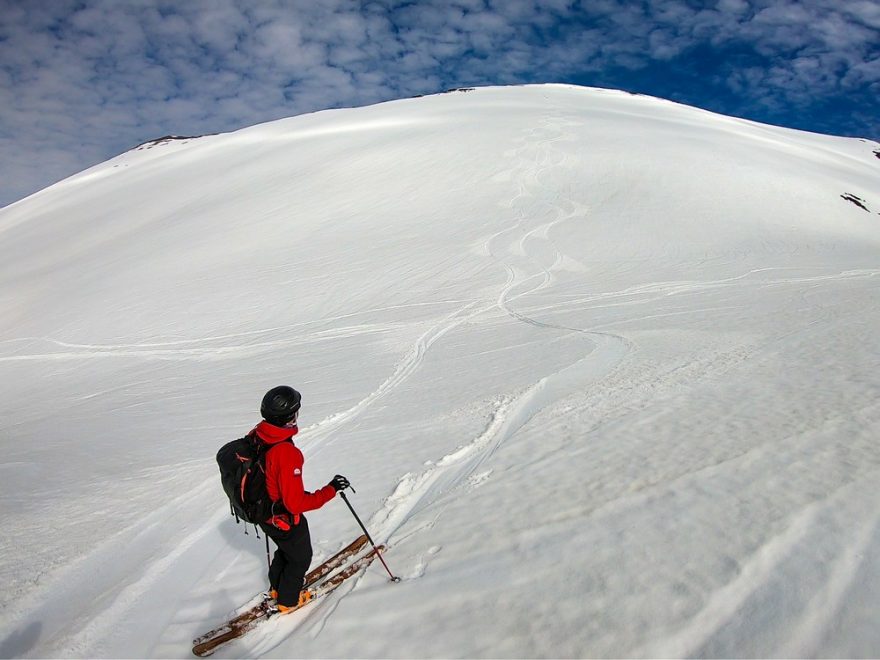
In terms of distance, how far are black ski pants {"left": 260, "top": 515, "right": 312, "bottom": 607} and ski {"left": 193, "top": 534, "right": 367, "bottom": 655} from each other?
0.21m

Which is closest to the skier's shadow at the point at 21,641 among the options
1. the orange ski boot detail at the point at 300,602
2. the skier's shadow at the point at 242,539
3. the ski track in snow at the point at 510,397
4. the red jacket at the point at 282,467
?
the skier's shadow at the point at 242,539

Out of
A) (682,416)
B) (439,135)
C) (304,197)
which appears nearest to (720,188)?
(439,135)

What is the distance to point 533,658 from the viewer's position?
304 centimetres

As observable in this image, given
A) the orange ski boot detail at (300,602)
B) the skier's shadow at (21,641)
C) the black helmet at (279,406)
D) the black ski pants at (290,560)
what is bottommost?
the orange ski boot detail at (300,602)

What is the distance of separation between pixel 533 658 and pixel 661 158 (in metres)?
31.7

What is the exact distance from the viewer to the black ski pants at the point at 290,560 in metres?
3.67

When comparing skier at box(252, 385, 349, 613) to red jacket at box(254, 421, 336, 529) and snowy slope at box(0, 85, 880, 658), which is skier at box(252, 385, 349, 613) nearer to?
red jacket at box(254, 421, 336, 529)

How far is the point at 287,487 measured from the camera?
3.32m

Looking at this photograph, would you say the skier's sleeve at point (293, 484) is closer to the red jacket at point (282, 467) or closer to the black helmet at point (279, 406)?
the red jacket at point (282, 467)

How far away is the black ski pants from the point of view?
3.67 meters

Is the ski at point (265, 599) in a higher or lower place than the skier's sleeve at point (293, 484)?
lower

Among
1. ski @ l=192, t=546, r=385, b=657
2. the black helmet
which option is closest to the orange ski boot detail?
ski @ l=192, t=546, r=385, b=657

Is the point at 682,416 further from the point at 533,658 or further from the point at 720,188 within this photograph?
the point at 720,188

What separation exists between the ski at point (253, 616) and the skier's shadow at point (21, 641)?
1.41 meters
